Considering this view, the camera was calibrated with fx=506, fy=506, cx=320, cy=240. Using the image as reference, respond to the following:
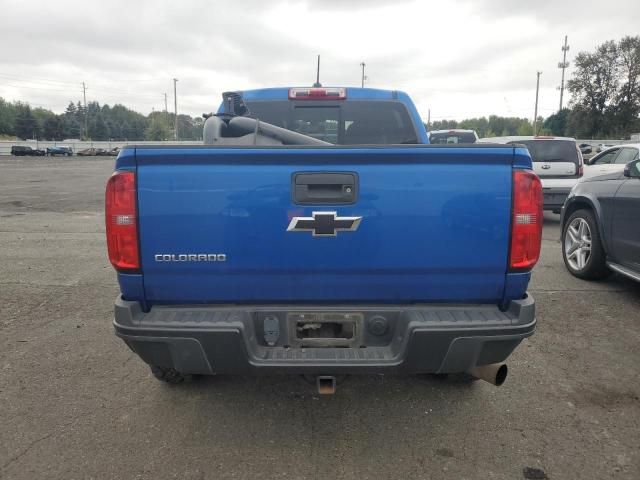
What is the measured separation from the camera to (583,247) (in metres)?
5.94

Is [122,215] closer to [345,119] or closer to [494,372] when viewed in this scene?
[494,372]

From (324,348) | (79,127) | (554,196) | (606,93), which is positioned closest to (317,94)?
(324,348)

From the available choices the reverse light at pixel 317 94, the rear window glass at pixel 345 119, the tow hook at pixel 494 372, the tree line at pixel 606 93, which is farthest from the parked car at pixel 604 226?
the tree line at pixel 606 93

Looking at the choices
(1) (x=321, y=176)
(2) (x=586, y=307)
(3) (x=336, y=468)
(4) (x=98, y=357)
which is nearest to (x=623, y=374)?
Answer: (2) (x=586, y=307)

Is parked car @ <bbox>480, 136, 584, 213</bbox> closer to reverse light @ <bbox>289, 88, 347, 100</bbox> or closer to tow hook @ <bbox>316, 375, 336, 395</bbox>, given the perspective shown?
reverse light @ <bbox>289, 88, 347, 100</bbox>

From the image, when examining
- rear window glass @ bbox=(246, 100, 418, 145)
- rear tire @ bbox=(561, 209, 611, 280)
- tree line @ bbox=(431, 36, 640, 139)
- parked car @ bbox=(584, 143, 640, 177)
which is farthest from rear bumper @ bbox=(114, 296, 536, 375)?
tree line @ bbox=(431, 36, 640, 139)

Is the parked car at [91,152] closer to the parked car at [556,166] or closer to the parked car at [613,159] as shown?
the parked car at [556,166]

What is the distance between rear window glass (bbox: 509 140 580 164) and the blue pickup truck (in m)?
8.93

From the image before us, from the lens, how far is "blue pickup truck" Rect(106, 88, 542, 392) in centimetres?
239

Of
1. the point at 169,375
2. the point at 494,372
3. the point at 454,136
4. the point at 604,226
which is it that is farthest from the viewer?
the point at 454,136

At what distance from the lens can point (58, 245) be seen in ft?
26.2

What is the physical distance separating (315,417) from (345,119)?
8.23 ft

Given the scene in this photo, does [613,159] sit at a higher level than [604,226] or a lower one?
higher

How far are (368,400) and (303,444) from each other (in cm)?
62
